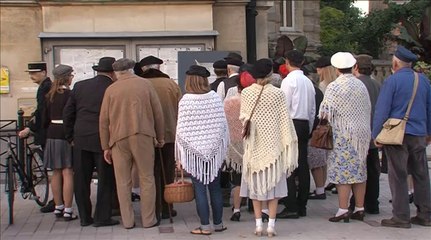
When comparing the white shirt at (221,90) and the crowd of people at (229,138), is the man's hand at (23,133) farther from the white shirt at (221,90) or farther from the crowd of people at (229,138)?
the white shirt at (221,90)

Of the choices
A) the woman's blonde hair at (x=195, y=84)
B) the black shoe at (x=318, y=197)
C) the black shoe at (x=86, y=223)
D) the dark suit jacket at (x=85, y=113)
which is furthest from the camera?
the black shoe at (x=318, y=197)

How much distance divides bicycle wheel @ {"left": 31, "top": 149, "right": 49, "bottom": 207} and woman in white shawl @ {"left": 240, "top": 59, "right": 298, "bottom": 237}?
3.30 m

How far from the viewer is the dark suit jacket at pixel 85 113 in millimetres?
7539

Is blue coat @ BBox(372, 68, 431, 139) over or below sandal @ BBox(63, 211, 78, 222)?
over

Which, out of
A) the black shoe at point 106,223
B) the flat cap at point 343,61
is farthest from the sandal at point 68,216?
the flat cap at point 343,61

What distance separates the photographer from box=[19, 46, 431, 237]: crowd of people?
272 inches

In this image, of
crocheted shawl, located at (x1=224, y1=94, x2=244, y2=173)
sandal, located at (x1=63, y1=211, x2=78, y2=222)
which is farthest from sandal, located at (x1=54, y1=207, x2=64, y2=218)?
crocheted shawl, located at (x1=224, y1=94, x2=244, y2=173)

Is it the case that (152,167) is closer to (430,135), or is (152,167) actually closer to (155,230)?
(155,230)

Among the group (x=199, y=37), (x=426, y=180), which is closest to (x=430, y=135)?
(x=426, y=180)

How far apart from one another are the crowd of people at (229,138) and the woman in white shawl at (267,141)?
0.01 m

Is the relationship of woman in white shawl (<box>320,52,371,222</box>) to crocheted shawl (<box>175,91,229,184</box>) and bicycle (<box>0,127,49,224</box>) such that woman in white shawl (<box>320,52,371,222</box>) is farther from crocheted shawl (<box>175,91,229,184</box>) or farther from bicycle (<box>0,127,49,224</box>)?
bicycle (<box>0,127,49,224</box>)

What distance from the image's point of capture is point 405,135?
7.17 m

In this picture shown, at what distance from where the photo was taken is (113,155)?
289 inches

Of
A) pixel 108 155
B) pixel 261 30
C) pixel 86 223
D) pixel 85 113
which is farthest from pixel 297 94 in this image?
pixel 261 30
